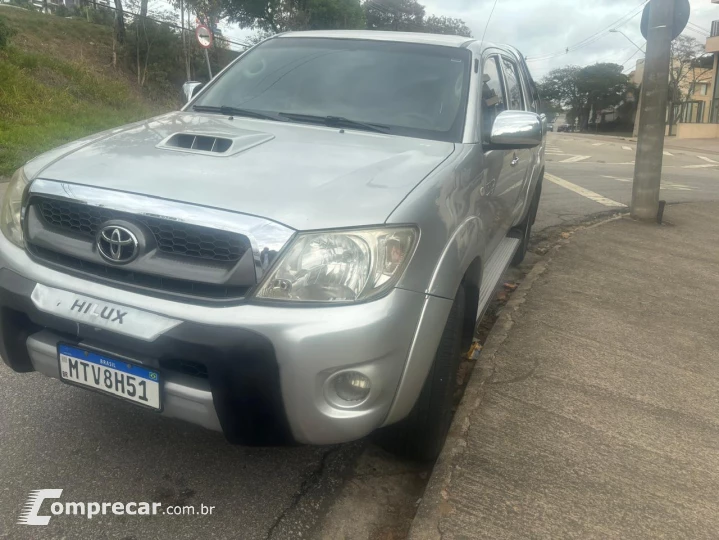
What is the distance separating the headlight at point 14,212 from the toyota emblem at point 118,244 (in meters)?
0.44

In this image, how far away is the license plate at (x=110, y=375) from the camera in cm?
211

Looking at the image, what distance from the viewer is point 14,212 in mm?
2449

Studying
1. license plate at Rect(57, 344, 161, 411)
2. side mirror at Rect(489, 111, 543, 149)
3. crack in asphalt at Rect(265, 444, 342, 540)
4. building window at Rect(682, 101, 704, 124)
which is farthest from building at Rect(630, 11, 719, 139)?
license plate at Rect(57, 344, 161, 411)

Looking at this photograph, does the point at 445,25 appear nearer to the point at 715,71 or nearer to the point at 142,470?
the point at 715,71

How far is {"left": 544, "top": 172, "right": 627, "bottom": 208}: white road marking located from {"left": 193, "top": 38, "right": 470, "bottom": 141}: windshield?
6528mm

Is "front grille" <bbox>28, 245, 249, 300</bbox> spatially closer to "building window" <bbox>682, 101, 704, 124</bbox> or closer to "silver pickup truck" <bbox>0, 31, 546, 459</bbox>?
"silver pickup truck" <bbox>0, 31, 546, 459</bbox>

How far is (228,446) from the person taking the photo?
109 inches

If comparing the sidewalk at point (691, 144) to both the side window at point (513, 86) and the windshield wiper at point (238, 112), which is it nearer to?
the side window at point (513, 86)

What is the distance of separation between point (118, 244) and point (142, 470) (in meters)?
0.95

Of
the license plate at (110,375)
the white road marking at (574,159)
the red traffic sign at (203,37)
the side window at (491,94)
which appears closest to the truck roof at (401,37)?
the side window at (491,94)

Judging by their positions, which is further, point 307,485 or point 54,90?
point 54,90

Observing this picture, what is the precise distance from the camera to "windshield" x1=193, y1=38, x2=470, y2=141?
124 inches

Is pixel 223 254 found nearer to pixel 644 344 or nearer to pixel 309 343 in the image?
pixel 309 343

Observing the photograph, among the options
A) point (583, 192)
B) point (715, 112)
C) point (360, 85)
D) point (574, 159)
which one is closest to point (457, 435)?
point (360, 85)
